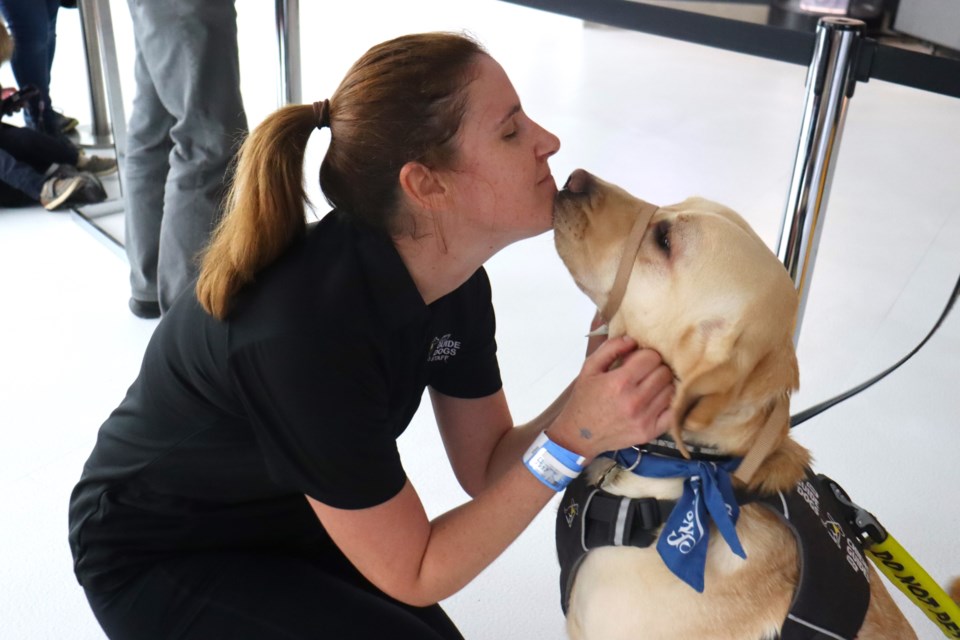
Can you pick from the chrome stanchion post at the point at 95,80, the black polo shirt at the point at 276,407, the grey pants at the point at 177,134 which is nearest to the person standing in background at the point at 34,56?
the chrome stanchion post at the point at 95,80

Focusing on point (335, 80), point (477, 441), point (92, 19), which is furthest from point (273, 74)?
point (477, 441)

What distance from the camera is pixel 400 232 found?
4.41 feet

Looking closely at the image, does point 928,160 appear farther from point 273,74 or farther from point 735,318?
point 735,318

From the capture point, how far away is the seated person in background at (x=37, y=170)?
11.6 ft

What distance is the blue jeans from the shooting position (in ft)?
13.1

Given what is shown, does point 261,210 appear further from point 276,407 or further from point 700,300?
point 700,300

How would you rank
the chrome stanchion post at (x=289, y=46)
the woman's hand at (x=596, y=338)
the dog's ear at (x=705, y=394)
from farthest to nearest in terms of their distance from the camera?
the chrome stanchion post at (x=289, y=46) < the woman's hand at (x=596, y=338) < the dog's ear at (x=705, y=394)

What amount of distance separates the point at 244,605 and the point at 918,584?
97 cm

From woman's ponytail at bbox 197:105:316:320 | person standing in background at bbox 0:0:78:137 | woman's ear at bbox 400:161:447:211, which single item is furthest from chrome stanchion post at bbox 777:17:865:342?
person standing in background at bbox 0:0:78:137

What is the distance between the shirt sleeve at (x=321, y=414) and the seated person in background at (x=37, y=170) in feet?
8.75

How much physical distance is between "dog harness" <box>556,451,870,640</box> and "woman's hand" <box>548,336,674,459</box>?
4.6 inches

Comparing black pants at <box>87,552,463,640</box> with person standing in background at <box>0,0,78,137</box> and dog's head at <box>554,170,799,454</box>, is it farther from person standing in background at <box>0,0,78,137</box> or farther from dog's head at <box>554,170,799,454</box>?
person standing in background at <box>0,0,78,137</box>

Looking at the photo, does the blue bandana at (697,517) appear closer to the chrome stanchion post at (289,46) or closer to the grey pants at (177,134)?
the grey pants at (177,134)

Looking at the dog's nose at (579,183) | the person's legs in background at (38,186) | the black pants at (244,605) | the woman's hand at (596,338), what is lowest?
the person's legs in background at (38,186)
